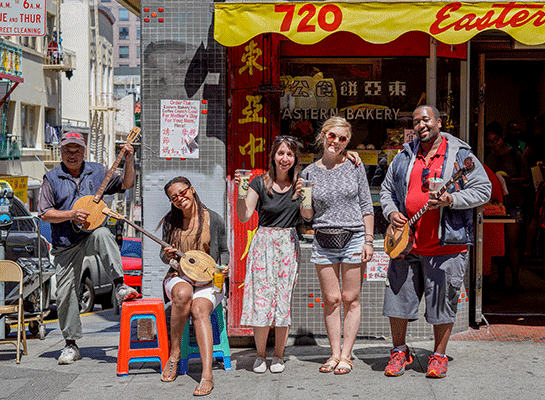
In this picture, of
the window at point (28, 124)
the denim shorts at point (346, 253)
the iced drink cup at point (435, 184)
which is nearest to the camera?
the iced drink cup at point (435, 184)

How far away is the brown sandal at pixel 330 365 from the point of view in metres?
5.18

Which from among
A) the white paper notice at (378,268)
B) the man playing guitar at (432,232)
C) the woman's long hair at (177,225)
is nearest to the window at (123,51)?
the white paper notice at (378,268)

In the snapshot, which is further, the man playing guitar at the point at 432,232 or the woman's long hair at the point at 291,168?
the woman's long hair at the point at 291,168

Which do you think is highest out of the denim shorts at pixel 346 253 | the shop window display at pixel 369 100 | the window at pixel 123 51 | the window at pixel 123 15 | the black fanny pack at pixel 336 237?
the window at pixel 123 15

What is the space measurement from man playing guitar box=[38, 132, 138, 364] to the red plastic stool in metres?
0.38

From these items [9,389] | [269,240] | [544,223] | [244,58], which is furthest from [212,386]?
[544,223]

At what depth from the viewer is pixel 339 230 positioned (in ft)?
16.7

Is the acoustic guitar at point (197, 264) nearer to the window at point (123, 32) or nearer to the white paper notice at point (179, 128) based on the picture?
the white paper notice at point (179, 128)

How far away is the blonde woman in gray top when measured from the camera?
16.8 feet

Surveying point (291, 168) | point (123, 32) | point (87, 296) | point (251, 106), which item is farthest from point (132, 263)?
point (123, 32)

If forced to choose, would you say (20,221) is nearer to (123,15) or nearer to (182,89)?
(182,89)

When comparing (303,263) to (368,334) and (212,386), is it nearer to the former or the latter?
(368,334)

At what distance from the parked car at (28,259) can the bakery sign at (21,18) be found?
1.85m

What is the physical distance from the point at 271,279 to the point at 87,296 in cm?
662
